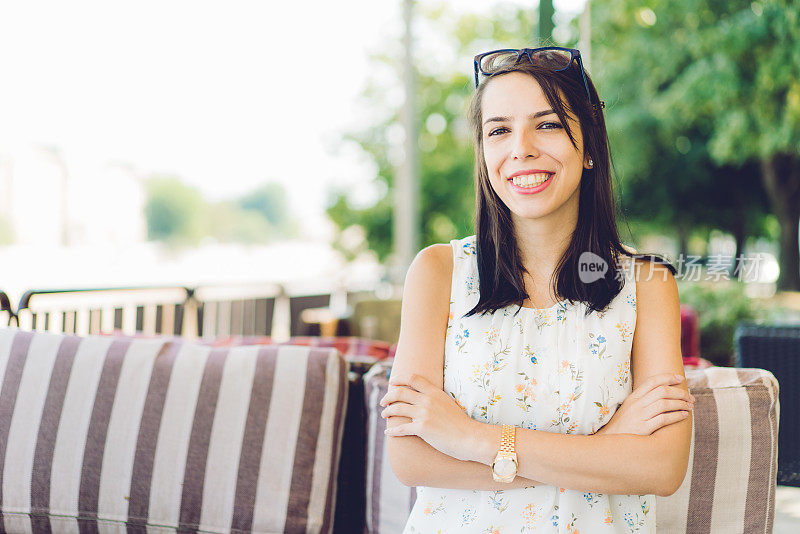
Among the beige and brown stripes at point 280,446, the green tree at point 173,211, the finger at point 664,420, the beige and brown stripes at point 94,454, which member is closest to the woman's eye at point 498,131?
the finger at point 664,420

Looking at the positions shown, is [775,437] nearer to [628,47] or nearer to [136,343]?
[136,343]

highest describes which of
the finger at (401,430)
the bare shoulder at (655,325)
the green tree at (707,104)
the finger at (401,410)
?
the green tree at (707,104)

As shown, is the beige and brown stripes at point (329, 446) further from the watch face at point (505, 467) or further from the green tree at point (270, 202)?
the green tree at point (270, 202)

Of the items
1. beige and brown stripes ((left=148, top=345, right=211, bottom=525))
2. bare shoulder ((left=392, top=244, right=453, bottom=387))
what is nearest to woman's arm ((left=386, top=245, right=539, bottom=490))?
bare shoulder ((left=392, top=244, right=453, bottom=387))

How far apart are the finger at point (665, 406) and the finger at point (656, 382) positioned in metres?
0.03

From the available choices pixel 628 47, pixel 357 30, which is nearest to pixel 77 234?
pixel 357 30

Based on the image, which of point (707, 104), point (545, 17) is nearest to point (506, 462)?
point (545, 17)

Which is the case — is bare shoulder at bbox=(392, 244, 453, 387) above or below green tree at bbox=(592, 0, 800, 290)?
below

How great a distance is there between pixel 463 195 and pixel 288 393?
870 cm

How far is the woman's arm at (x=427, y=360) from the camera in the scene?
1214 millimetres

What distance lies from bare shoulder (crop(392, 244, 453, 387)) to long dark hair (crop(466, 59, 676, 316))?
0.07 metres

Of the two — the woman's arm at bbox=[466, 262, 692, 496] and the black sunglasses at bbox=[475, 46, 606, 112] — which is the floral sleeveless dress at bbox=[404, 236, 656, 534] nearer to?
the woman's arm at bbox=[466, 262, 692, 496]

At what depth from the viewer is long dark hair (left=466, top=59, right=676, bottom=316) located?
133 centimetres

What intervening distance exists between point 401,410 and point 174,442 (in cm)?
66
